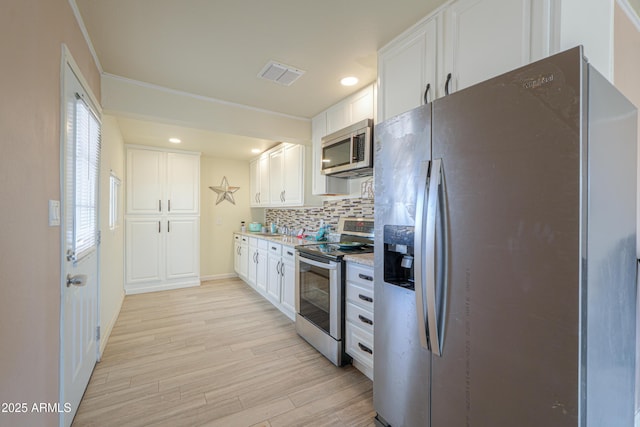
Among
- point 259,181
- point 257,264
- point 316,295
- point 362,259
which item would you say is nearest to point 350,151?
point 362,259

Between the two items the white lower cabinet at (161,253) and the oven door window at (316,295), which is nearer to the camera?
the oven door window at (316,295)

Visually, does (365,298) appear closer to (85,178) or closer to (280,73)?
(280,73)

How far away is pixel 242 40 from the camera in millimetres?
1841

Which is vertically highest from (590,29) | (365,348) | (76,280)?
(590,29)

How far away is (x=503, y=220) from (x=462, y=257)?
0.72ft

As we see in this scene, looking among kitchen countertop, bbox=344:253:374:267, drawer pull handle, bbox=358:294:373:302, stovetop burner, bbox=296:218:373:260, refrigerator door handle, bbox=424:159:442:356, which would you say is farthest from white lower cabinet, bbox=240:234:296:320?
refrigerator door handle, bbox=424:159:442:356

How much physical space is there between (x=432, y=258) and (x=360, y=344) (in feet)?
4.03

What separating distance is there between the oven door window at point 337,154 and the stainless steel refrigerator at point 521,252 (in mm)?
1143

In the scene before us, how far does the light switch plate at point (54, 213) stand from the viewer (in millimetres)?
1290

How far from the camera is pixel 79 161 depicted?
5.74ft

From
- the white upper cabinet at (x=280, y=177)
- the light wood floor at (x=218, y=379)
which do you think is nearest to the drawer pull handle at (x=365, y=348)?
the light wood floor at (x=218, y=379)

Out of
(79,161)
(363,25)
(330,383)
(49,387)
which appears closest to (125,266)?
(79,161)

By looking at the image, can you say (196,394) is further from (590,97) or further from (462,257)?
(590,97)

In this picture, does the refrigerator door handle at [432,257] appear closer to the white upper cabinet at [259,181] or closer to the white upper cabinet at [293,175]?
the white upper cabinet at [293,175]
